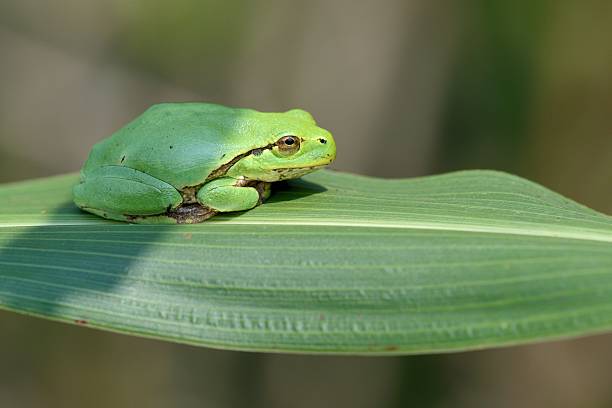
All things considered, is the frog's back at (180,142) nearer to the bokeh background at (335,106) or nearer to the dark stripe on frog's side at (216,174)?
the dark stripe on frog's side at (216,174)

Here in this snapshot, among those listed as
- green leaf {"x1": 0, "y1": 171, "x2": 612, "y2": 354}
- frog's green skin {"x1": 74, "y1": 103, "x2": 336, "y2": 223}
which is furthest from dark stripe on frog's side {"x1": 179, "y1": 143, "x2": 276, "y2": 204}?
green leaf {"x1": 0, "y1": 171, "x2": 612, "y2": 354}

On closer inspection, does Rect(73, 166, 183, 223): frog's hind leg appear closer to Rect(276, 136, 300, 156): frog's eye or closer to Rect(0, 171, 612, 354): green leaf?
Rect(0, 171, 612, 354): green leaf

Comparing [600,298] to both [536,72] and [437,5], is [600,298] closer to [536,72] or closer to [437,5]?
[536,72]

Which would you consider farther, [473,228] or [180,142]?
[180,142]

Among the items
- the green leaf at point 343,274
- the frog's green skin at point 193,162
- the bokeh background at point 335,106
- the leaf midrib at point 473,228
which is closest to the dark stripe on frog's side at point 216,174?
the frog's green skin at point 193,162

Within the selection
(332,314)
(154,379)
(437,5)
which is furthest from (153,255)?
(437,5)

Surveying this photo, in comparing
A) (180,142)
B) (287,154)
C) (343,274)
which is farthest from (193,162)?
(343,274)

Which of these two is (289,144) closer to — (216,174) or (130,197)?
(216,174)

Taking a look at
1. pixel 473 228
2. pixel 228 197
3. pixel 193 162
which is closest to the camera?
pixel 473 228
